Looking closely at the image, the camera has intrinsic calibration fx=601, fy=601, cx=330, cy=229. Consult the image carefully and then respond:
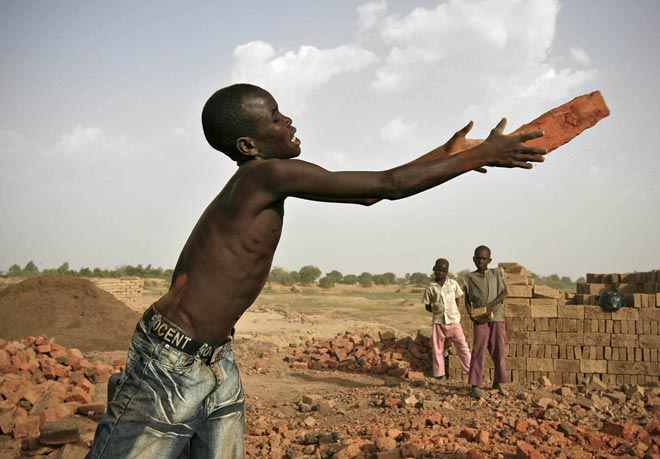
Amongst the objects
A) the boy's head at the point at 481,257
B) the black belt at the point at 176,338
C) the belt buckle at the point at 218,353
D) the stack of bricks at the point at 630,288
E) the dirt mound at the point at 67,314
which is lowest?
the dirt mound at the point at 67,314

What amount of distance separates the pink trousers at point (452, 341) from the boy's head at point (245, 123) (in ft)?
22.4

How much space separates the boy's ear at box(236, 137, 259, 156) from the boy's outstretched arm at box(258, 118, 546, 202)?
0.23 m

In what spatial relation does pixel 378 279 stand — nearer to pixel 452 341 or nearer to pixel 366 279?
pixel 366 279

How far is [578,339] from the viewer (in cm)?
931

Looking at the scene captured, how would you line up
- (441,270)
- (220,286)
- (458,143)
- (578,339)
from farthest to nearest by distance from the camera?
(578,339)
(441,270)
(458,143)
(220,286)

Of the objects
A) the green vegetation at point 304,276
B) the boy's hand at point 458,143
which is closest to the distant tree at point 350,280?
the green vegetation at point 304,276

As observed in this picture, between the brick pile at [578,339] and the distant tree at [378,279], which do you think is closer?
the brick pile at [578,339]

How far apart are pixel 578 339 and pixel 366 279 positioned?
136 ft

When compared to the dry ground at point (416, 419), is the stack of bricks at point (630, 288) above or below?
above


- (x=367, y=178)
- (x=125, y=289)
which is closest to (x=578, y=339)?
(x=367, y=178)

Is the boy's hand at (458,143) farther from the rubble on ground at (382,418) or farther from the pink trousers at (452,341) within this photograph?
the pink trousers at (452,341)

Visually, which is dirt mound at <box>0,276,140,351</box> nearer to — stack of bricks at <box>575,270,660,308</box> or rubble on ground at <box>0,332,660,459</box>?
rubble on ground at <box>0,332,660,459</box>

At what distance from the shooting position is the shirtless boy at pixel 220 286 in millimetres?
2004

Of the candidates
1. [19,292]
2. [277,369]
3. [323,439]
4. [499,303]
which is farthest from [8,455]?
[19,292]
